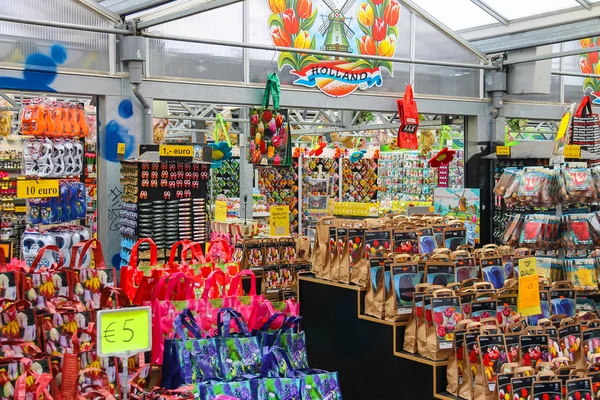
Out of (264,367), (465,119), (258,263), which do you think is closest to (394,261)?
(264,367)

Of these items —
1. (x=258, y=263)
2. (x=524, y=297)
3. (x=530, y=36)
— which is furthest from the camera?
(x=530, y=36)

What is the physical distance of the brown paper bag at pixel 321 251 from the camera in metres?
5.73

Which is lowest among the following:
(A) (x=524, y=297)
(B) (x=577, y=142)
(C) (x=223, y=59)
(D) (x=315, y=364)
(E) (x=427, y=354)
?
(D) (x=315, y=364)

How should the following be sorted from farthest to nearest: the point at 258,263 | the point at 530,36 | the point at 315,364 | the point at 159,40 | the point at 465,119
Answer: the point at 465,119 → the point at 530,36 → the point at 159,40 → the point at 258,263 → the point at 315,364

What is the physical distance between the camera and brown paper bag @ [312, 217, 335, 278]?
573 cm

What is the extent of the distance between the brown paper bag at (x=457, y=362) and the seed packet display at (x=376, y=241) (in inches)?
48.6

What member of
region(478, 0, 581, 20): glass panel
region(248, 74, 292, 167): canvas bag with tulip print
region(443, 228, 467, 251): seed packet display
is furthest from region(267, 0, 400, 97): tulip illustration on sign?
region(443, 228, 467, 251): seed packet display

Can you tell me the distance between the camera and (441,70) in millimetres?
10984

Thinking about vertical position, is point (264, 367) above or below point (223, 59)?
below

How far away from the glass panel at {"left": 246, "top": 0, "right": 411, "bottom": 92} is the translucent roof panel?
1.11ft

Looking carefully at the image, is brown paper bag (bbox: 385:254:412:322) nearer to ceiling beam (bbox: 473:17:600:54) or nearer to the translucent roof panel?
ceiling beam (bbox: 473:17:600:54)

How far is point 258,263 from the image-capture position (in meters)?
7.58

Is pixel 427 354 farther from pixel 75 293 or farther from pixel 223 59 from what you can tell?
pixel 223 59

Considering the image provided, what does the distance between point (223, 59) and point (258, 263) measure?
2.85m
